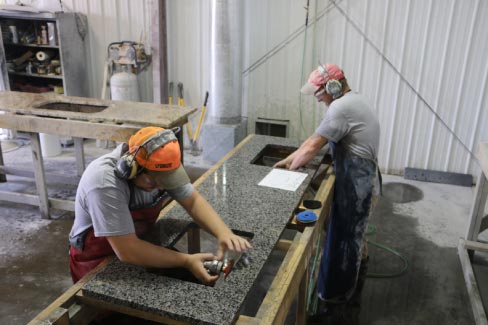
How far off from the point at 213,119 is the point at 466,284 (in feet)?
11.5

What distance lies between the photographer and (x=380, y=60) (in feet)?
17.3

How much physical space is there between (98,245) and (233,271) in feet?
2.10

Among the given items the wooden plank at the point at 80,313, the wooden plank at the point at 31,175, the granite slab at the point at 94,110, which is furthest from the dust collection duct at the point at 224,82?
the wooden plank at the point at 80,313

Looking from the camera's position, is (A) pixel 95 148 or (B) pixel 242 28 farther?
(A) pixel 95 148

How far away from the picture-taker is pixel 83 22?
621 cm

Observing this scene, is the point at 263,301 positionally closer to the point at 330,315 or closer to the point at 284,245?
the point at 284,245

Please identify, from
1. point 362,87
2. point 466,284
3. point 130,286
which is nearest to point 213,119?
point 362,87

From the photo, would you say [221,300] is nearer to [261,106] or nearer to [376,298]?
[376,298]

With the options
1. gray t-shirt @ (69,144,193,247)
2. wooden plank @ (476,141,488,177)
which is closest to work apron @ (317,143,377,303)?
wooden plank @ (476,141,488,177)

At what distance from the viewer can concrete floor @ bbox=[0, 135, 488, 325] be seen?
9.95ft

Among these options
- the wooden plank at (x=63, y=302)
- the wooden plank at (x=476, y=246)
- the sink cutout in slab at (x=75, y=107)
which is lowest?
the wooden plank at (x=476, y=246)

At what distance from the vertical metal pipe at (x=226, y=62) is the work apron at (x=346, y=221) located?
8.93ft

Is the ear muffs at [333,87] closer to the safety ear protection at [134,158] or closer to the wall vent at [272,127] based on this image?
the safety ear protection at [134,158]

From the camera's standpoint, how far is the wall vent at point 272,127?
5.88m
